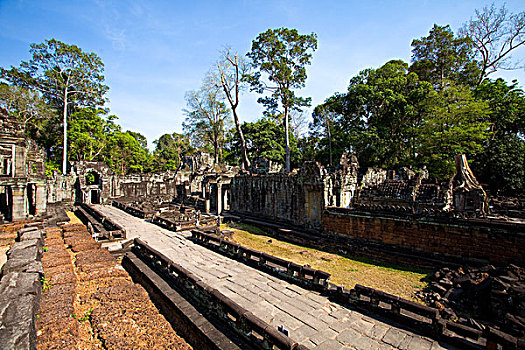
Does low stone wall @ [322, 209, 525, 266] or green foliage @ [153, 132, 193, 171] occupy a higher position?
green foliage @ [153, 132, 193, 171]

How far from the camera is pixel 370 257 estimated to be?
36.9 feet

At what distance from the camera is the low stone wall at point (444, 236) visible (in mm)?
8516

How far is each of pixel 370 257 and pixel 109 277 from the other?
33.3 feet

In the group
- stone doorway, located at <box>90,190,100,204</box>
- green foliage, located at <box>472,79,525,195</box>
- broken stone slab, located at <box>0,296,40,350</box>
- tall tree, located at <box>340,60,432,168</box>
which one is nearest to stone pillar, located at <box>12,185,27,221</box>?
broken stone slab, located at <box>0,296,40,350</box>

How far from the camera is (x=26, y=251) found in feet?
26.0

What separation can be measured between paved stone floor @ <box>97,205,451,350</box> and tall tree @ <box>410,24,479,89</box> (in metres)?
32.5

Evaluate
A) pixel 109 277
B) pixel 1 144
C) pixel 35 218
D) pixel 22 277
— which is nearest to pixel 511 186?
pixel 109 277

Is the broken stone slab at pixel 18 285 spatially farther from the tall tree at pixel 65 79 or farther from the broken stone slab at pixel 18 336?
the tall tree at pixel 65 79

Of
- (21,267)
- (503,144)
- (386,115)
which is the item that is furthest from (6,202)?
(503,144)

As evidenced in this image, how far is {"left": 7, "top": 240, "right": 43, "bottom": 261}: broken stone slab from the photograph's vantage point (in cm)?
750

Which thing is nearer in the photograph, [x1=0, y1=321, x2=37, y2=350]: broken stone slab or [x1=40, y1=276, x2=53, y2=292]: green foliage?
[x1=0, y1=321, x2=37, y2=350]: broken stone slab

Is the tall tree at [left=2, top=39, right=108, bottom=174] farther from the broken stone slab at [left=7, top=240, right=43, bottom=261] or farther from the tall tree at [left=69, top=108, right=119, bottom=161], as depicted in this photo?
the broken stone slab at [left=7, top=240, right=43, bottom=261]

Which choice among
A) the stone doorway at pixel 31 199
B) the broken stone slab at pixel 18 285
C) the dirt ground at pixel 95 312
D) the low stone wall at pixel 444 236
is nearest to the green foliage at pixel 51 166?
the stone doorway at pixel 31 199

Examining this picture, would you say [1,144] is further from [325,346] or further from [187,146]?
[187,146]
